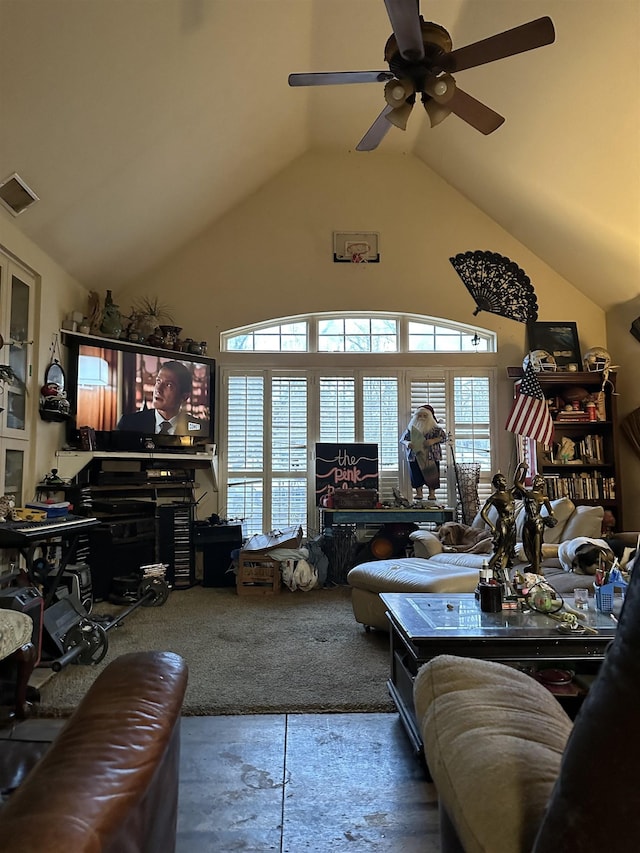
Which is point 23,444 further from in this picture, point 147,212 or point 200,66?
point 200,66

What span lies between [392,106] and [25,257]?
9.42ft

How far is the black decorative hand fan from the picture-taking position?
6227 mm

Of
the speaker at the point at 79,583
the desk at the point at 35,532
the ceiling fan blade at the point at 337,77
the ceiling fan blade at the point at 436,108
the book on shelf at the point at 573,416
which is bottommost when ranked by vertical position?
the speaker at the point at 79,583

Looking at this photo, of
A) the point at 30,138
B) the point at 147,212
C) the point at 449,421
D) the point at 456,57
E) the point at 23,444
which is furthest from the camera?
the point at 449,421

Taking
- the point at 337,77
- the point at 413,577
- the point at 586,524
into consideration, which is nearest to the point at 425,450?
the point at 586,524

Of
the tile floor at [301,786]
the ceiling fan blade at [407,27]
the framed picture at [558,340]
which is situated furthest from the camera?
the framed picture at [558,340]

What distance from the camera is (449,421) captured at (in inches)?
244

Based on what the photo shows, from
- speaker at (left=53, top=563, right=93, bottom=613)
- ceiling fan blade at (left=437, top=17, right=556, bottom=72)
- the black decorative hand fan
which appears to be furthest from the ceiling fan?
speaker at (left=53, top=563, right=93, bottom=613)

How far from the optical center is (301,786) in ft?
6.49

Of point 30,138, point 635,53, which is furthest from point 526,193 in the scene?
point 30,138

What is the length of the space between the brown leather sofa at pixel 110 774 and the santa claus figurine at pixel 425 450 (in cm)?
464

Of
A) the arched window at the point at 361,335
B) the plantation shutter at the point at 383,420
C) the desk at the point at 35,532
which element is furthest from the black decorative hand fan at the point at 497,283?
the desk at the point at 35,532

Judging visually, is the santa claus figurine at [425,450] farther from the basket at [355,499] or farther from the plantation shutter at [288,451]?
the plantation shutter at [288,451]

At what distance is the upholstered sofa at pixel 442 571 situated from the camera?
3.35m
